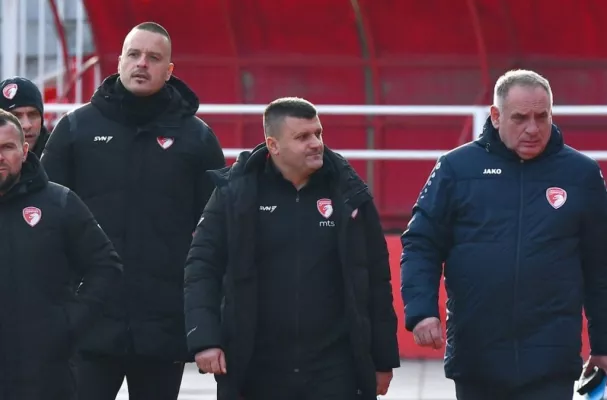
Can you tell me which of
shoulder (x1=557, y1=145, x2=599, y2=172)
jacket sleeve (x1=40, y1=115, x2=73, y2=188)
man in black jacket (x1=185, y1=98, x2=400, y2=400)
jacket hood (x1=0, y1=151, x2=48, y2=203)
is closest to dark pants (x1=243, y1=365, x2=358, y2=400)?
man in black jacket (x1=185, y1=98, x2=400, y2=400)

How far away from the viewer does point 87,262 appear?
23.9ft

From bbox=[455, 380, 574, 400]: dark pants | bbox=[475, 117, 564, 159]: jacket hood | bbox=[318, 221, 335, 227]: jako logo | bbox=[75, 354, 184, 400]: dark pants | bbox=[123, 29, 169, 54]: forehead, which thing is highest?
bbox=[123, 29, 169, 54]: forehead

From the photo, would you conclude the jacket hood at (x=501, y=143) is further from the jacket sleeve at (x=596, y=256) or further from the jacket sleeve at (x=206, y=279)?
the jacket sleeve at (x=206, y=279)

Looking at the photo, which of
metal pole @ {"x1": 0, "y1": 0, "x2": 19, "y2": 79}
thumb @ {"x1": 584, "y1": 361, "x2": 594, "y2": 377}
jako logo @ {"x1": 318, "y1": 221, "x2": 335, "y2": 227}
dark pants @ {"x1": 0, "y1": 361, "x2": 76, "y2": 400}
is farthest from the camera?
metal pole @ {"x1": 0, "y1": 0, "x2": 19, "y2": 79}

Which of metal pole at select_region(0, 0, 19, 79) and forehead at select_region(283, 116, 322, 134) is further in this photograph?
metal pole at select_region(0, 0, 19, 79)

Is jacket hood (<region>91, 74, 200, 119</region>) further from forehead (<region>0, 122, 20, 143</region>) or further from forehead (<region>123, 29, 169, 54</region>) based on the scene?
forehead (<region>0, 122, 20, 143</region>)

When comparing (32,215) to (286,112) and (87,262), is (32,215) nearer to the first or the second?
(87,262)

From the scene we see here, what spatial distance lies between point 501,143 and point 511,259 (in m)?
0.50

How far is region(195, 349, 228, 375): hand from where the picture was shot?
7156 millimetres

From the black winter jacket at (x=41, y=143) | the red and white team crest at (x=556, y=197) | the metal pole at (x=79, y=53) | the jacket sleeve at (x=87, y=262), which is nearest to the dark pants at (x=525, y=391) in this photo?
the red and white team crest at (x=556, y=197)

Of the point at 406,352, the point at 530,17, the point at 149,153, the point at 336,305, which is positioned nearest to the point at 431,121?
the point at 530,17

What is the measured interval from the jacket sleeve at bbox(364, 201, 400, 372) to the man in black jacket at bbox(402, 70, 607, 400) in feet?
0.29

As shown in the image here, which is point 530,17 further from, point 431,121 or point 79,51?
point 79,51

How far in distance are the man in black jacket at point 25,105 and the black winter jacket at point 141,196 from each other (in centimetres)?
17
